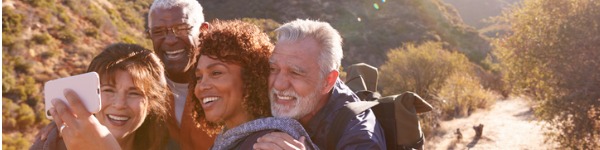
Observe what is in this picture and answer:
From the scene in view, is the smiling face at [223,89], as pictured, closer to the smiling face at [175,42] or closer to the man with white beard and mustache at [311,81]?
the man with white beard and mustache at [311,81]

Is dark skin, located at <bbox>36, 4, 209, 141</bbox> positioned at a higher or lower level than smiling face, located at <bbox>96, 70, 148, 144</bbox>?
higher

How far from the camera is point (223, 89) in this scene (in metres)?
2.61

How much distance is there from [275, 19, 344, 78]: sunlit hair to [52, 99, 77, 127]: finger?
1.14m

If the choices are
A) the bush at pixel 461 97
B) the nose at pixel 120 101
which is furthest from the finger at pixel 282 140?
the bush at pixel 461 97

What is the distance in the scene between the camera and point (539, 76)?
45.8 ft

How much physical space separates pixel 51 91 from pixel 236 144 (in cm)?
75

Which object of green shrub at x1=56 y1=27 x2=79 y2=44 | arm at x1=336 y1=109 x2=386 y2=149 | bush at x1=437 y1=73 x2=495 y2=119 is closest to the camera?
arm at x1=336 y1=109 x2=386 y2=149

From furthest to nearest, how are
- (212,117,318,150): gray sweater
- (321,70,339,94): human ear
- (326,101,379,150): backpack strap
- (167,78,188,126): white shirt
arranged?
(167,78,188,126): white shirt, (321,70,339,94): human ear, (326,101,379,150): backpack strap, (212,117,318,150): gray sweater

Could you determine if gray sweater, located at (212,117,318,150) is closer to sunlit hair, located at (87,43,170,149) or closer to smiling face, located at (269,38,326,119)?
smiling face, located at (269,38,326,119)

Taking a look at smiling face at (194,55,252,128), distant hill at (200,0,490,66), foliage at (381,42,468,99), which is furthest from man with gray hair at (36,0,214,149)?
distant hill at (200,0,490,66)

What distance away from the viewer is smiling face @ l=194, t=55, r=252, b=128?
261cm

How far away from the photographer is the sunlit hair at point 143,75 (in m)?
2.68

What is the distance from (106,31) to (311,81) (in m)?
22.5

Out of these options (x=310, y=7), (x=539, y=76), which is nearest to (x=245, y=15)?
(x=310, y=7)
